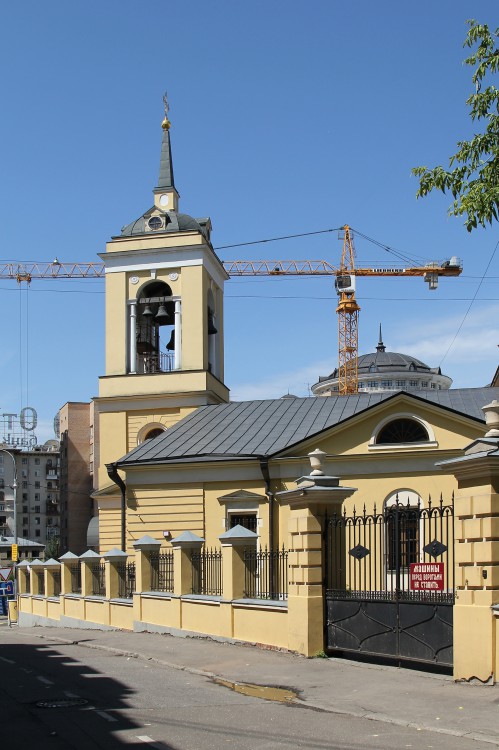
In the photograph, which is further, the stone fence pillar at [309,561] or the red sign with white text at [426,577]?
the stone fence pillar at [309,561]

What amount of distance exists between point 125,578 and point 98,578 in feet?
7.29

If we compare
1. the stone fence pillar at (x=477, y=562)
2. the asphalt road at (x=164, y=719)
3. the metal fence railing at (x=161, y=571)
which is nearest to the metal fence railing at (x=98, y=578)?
the metal fence railing at (x=161, y=571)

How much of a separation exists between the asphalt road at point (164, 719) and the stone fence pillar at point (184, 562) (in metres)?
5.61

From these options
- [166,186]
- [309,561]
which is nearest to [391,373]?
[166,186]

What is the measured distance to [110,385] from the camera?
33.9 m

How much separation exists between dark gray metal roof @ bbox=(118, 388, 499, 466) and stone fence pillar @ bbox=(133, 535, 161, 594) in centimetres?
506

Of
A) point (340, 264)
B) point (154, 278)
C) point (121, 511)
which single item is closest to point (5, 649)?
point (121, 511)

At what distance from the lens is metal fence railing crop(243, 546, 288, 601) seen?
17.9 meters

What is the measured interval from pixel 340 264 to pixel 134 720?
8180cm

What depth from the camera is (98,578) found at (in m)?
26.9

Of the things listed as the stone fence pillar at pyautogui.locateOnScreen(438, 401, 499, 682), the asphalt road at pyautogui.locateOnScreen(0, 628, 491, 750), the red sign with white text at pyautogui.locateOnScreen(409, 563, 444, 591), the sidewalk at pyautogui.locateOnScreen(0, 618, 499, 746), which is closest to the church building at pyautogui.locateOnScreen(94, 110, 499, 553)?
the sidewalk at pyautogui.locateOnScreen(0, 618, 499, 746)

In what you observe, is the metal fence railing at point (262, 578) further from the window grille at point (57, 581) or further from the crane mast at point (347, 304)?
the crane mast at point (347, 304)

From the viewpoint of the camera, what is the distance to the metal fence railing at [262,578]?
17859 mm

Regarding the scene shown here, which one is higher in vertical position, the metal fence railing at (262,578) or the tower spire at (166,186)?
the tower spire at (166,186)
